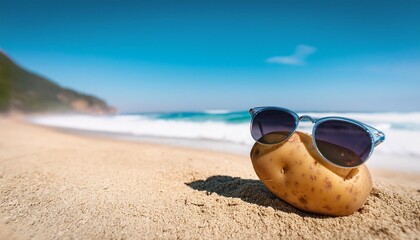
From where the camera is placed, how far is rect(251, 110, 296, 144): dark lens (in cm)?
219

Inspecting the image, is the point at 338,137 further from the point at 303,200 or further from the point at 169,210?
the point at 169,210

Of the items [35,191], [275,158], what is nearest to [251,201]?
[275,158]

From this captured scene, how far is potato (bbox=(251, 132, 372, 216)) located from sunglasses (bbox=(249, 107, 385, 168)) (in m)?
0.06

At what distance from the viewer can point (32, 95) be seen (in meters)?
44.0

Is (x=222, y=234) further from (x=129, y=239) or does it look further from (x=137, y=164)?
(x=137, y=164)

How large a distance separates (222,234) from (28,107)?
146 ft

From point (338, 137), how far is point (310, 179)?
412 mm

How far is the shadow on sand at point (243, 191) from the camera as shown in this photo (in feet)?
7.26

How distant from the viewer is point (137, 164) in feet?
13.9

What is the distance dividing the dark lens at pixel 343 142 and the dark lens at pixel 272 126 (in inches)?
9.6

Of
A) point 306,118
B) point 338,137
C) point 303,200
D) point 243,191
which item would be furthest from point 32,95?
point 338,137

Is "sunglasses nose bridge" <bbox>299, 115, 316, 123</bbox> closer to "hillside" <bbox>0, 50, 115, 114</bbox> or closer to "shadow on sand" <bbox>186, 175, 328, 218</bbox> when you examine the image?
"shadow on sand" <bbox>186, 175, 328, 218</bbox>

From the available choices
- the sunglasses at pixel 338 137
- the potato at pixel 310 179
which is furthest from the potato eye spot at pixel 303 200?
the sunglasses at pixel 338 137

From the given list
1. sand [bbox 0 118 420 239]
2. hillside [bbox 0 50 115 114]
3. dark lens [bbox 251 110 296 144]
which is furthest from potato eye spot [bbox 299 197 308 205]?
hillside [bbox 0 50 115 114]
